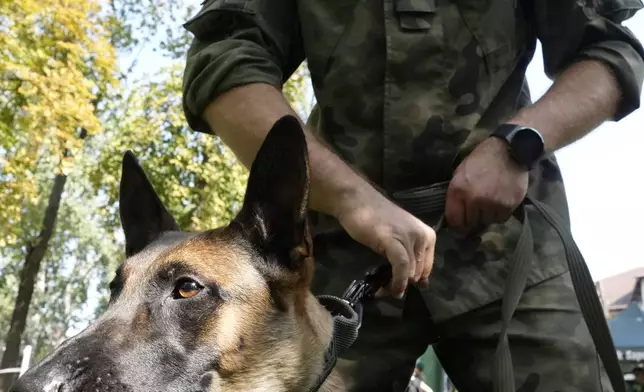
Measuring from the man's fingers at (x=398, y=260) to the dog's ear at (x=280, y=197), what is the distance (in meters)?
0.35

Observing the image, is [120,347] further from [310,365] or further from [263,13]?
[263,13]

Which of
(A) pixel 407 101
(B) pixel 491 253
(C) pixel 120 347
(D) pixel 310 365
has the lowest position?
(D) pixel 310 365

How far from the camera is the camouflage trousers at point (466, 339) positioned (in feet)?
8.28

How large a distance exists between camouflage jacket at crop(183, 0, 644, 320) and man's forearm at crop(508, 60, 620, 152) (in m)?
0.06

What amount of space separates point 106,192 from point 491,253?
19.4 meters

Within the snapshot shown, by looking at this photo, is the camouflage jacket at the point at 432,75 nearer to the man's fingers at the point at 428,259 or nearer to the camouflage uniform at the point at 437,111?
the camouflage uniform at the point at 437,111

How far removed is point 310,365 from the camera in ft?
8.45

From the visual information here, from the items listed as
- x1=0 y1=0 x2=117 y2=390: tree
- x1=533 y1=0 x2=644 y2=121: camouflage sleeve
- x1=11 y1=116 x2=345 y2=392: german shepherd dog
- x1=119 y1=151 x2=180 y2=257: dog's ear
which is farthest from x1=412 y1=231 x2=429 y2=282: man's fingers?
x1=0 y1=0 x2=117 y2=390: tree

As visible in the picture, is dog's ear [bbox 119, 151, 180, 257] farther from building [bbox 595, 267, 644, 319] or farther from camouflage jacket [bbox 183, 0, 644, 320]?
building [bbox 595, 267, 644, 319]

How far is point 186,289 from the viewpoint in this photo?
2398 millimetres

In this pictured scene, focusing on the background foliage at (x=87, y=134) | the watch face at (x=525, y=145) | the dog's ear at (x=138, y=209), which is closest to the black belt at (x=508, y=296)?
the watch face at (x=525, y=145)

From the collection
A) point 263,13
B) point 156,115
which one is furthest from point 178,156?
point 263,13

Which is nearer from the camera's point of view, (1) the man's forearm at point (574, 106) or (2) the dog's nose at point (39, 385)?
(2) the dog's nose at point (39, 385)

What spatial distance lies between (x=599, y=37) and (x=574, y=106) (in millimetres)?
338
